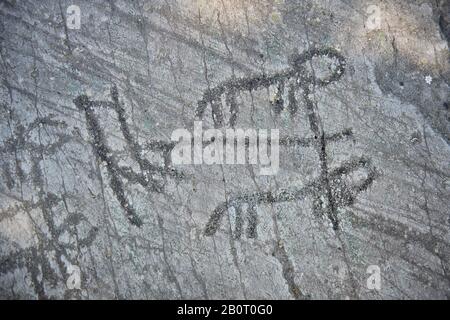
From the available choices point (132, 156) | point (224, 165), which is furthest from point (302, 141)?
point (132, 156)

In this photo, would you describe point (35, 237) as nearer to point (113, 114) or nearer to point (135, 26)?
point (113, 114)

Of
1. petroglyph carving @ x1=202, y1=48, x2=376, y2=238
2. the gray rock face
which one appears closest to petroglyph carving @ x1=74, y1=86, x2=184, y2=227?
the gray rock face

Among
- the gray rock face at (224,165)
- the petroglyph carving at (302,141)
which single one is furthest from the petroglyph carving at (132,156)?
the petroglyph carving at (302,141)

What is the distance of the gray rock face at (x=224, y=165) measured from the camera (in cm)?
194

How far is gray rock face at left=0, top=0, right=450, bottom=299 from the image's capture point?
1.94 meters

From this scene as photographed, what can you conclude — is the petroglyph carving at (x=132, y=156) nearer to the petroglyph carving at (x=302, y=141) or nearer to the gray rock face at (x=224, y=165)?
the gray rock face at (x=224, y=165)

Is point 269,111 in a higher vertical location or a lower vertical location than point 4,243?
higher

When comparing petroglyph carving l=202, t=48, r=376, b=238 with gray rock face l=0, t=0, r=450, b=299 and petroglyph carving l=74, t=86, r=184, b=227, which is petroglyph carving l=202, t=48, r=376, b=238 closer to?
gray rock face l=0, t=0, r=450, b=299

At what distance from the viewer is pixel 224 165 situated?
198 cm

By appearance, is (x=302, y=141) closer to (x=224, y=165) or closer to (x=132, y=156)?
(x=224, y=165)

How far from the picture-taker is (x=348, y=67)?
201 cm
